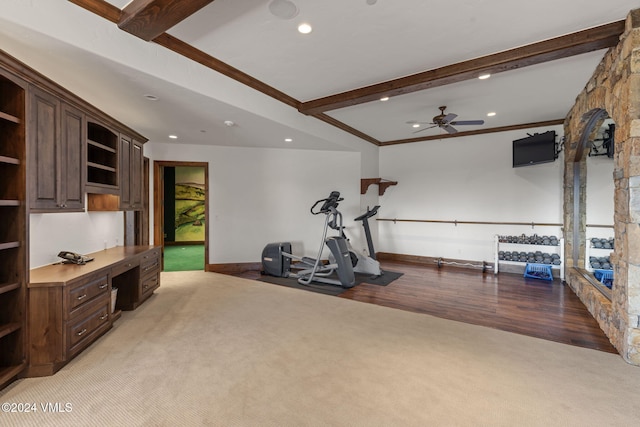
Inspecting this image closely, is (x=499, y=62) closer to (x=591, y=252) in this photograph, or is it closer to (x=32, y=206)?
(x=591, y=252)

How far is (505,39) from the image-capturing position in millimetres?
2834

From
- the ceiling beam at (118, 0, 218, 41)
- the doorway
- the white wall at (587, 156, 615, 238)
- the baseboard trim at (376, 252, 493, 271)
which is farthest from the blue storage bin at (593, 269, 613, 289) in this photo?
the doorway

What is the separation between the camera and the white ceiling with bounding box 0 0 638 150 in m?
2.30

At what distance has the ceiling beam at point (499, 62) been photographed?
270cm

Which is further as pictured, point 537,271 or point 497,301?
point 537,271

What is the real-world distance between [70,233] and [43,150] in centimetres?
125

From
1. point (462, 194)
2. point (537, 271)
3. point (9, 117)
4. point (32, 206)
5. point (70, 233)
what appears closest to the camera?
point (9, 117)

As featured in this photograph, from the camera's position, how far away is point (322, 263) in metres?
5.91

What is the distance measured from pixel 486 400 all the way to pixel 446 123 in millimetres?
3799

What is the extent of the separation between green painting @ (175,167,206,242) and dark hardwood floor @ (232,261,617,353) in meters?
5.50

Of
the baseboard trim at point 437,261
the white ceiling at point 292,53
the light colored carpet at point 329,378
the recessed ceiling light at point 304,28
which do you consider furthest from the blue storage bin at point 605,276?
the recessed ceiling light at point 304,28

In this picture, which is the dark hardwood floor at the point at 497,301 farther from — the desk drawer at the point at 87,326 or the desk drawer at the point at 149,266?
the desk drawer at the point at 87,326

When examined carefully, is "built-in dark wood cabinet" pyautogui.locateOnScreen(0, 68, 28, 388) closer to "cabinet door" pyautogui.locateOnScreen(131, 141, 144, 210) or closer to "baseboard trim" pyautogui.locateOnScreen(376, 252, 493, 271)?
"cabinet door" pyautogui.locateOnScreen(131, 141, 144, 210)

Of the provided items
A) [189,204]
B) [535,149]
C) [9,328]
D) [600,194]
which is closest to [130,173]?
[9,328]
